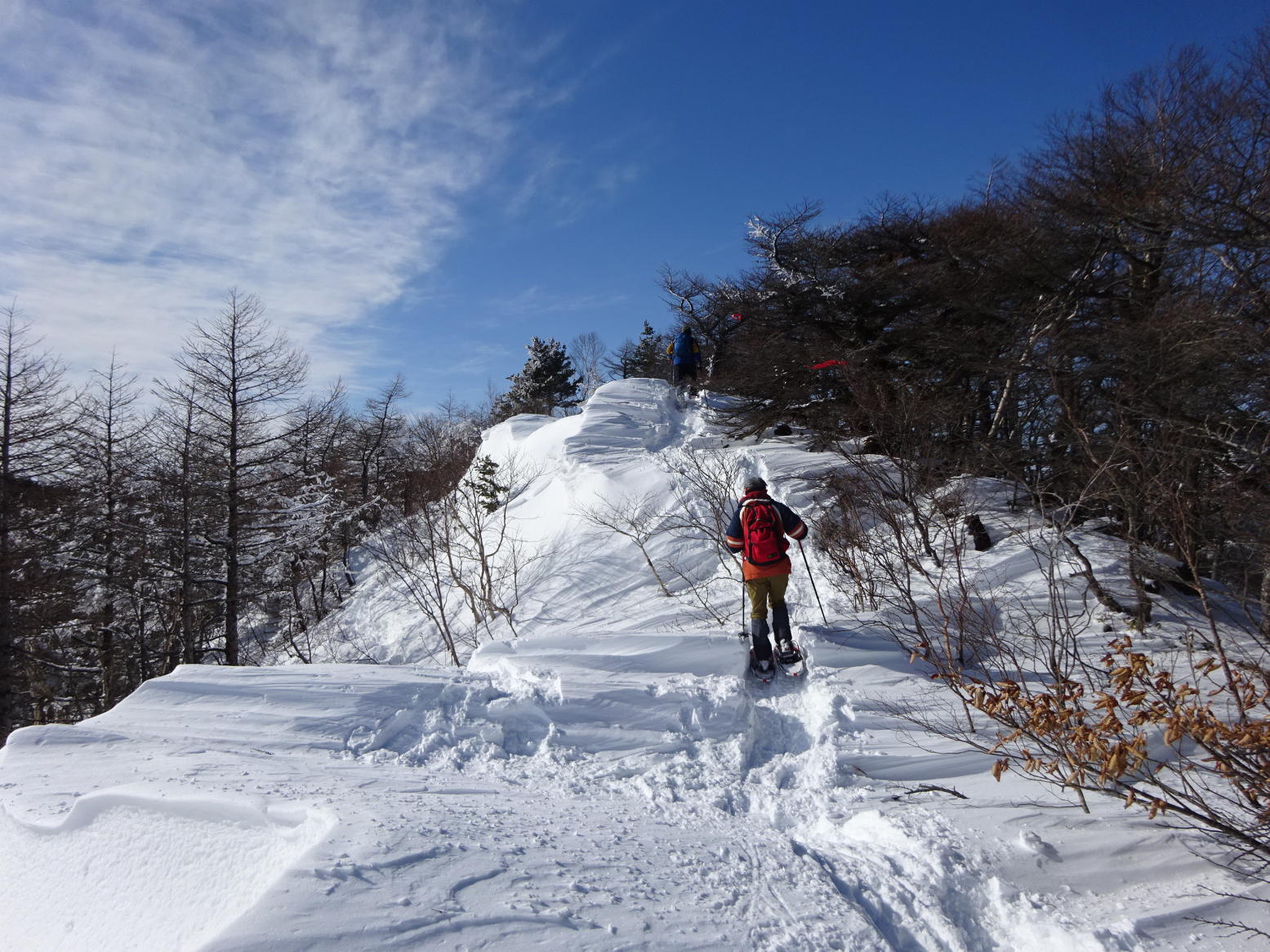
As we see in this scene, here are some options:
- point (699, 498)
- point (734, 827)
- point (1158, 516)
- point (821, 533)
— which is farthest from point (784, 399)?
point (734, 827)

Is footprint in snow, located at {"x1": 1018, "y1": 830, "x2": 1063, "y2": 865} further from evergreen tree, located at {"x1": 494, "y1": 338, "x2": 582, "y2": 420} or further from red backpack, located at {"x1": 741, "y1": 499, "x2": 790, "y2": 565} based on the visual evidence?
evergreen tree, located at {"x1": 494, "y1": 338, "x2": 582, "y2": 420}

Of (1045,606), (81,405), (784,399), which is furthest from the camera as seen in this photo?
(81,405)

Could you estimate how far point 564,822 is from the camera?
136 inches

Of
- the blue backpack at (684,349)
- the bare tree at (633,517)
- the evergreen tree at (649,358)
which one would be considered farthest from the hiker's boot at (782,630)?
the evergreen tree at (649,358)

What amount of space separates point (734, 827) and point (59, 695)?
2307 cm

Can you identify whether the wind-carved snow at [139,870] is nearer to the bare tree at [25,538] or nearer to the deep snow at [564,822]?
the deep snow at [564,822]

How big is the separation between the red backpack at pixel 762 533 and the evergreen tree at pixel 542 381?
3015 centimetres

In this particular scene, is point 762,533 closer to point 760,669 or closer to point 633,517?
point 760,669

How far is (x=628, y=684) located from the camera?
5.42 metres

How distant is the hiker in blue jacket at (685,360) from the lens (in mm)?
19781

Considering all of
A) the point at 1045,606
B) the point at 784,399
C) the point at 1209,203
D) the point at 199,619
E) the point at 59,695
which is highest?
the point at 1209,203

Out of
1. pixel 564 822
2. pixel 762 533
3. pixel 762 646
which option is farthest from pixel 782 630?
pixel 564 822

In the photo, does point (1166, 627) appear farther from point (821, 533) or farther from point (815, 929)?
point (815, 929)

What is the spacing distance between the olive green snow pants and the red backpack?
Answer: 0.55ft
